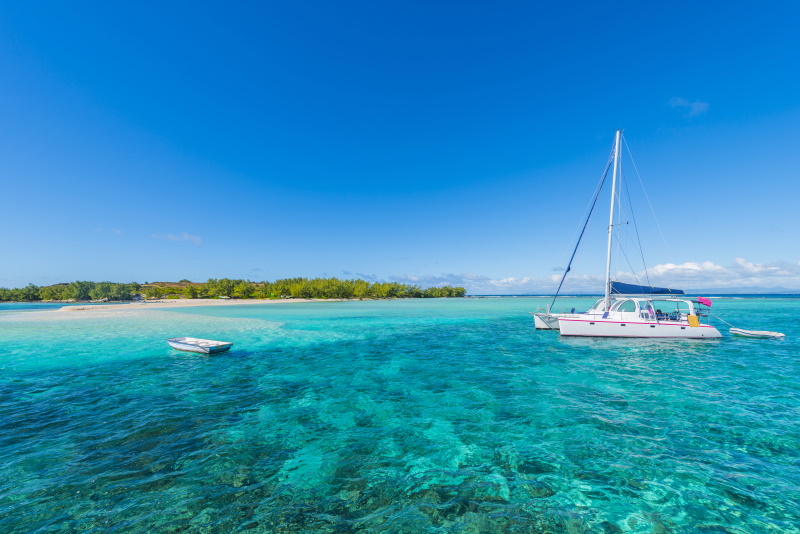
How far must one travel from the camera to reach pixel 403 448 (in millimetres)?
9203

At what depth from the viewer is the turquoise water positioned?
20.9 feet

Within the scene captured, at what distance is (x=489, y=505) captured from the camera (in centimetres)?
666

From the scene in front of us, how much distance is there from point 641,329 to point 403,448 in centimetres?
2807

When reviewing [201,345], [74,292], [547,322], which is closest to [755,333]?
[547,322]

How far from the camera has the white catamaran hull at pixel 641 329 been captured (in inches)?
1060

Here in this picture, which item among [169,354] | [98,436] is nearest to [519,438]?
[98,436]

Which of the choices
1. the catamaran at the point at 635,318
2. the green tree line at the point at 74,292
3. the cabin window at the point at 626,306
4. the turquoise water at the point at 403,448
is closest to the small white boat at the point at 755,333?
the catamaran at the point at 635,318

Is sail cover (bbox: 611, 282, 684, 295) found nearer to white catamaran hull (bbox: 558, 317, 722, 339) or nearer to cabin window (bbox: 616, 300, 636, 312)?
cabin window (bbox: 616, 300, 636, 312)

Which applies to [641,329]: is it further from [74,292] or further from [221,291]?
[74,292]

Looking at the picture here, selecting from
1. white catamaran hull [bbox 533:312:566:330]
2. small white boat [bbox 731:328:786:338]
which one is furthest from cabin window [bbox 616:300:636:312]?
small white boat [bbox 731:328:786:338]

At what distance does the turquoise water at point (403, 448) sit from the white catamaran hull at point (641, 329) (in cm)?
786

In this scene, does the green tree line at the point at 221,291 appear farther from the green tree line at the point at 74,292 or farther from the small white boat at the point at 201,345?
the small white boat at the point at 201,345

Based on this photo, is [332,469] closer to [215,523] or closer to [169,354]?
[215,523]

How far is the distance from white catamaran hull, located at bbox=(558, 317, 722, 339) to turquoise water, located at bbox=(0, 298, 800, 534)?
25.8ft
